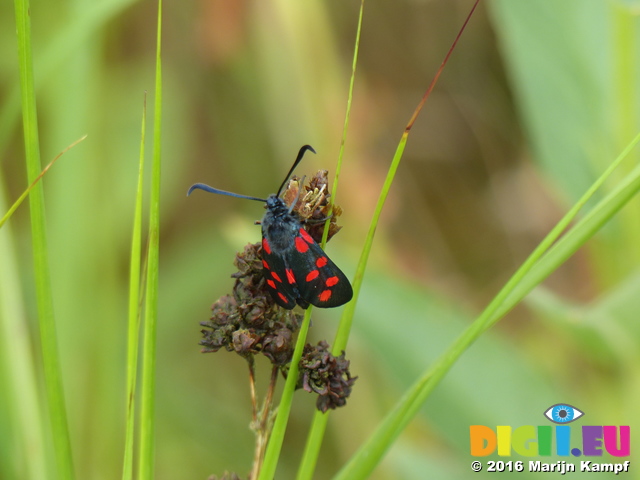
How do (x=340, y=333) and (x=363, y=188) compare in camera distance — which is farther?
(x=363, y=188)

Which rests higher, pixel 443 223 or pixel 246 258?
pixel 443 223

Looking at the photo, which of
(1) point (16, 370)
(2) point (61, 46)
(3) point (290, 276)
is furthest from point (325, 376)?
(2) point (61, 46)

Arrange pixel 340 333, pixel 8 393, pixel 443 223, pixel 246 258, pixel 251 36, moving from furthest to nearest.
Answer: pixel 443 223, pixel 251 36, pixel 8 393, pixel 246 258, pixel 340 333

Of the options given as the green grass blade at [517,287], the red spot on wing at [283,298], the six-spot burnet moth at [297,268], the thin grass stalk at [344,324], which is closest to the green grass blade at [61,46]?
the six-spot burnet moth at [297,268]

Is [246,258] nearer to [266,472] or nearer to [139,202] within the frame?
[139,202]

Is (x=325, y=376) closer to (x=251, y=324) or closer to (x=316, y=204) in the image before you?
(x=251, y=324)

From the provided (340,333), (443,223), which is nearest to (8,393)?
(340,333)

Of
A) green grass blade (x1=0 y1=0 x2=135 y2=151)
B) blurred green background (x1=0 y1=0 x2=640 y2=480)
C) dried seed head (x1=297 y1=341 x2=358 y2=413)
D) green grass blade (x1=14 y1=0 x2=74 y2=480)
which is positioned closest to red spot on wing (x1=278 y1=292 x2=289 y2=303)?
dried seed head (x1=297 y1=341 x2=358 y2=413)
